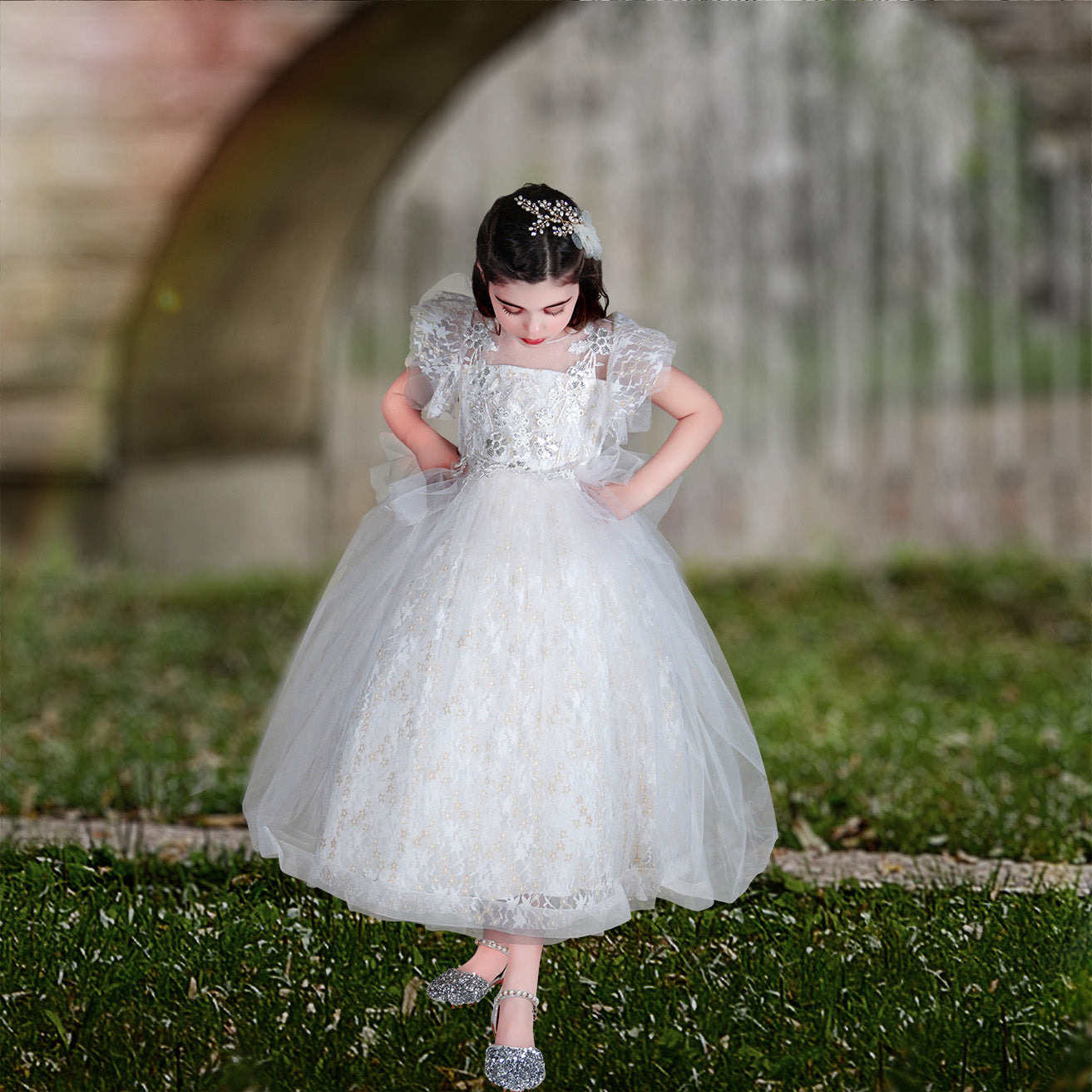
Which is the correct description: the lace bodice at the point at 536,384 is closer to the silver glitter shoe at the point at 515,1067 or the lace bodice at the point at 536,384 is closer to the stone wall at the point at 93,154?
the silver glitter shoe at the point at 515,1067

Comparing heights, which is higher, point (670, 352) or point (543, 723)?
point (670, 352)

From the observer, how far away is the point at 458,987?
8.71 feet

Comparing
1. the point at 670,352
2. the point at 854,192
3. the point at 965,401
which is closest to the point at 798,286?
the point at 854,192

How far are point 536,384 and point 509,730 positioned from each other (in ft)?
2.26

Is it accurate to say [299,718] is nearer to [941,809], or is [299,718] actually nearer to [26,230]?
[941,809]

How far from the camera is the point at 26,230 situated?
684 cm

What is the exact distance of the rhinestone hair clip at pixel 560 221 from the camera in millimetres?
2625

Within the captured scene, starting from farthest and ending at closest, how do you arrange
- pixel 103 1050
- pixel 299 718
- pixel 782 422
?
pixel 782 422 < pixel 299 718 < pixel 103 1050

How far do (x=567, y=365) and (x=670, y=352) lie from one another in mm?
216

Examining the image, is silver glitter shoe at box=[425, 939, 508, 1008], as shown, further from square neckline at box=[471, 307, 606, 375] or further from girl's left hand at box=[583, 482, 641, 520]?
square neckline at box=[471, 307, 606, 375]

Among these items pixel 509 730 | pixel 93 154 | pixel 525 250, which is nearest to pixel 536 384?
pixel 525 250

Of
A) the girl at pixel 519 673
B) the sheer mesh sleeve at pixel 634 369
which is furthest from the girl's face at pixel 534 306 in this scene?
the sheer mesh sleeve at pixel 634 369

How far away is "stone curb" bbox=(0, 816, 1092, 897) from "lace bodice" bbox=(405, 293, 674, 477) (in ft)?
4.25

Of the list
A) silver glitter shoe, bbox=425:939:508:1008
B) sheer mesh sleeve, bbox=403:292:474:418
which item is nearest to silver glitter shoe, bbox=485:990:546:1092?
silver glitter shoe, bbox=425:939:508:1008
